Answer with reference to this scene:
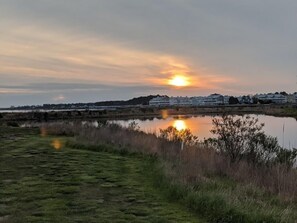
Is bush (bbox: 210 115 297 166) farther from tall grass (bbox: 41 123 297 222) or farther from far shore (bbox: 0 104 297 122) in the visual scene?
far shore (bbox: 0 104 297 122)

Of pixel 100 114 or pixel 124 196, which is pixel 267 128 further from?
pixel 100 114

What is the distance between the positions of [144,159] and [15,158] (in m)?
4.03

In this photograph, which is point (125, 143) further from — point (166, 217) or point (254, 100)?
point (254, 100)

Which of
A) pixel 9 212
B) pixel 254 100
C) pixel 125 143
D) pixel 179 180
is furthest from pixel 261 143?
pixel 254 100

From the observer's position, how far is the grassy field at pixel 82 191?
6.09 meters

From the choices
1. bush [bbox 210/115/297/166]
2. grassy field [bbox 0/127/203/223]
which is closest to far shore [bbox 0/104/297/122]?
bush [bbox 210/115/297/166]

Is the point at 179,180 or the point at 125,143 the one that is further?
the point at 125,143

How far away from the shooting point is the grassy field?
6.09m

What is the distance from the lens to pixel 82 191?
7.74m

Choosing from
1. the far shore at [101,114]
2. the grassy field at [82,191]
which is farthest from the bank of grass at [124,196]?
the far shore at [101,114]

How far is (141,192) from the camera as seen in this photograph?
25.2 feet

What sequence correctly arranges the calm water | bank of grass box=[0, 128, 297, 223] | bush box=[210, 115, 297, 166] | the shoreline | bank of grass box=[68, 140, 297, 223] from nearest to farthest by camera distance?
bank of grass box=[68, 140, 297, 223] < bank of grass box=[0, 128, 297, 223] < bush box=[210, 115, 297, 166] < the calm water < the shoreline

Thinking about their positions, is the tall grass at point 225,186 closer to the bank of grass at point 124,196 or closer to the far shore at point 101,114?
the bank of grass at point 124,196

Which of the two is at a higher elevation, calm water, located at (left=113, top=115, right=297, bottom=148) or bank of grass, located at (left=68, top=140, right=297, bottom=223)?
bank of grass, located at (left=68, top=140, right=297, bottom=223)
